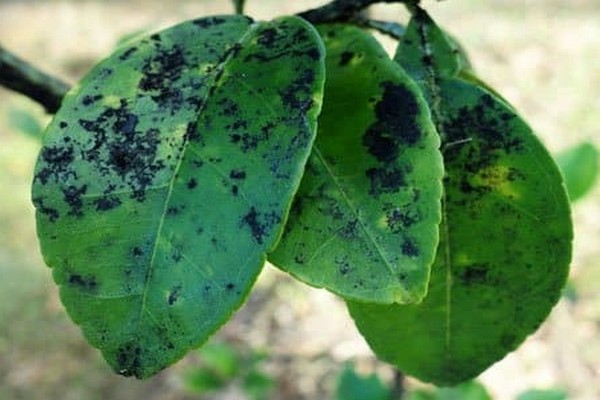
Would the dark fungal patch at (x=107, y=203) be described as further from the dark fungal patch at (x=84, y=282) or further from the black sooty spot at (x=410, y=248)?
the black sooty spot at (x=410, y=248)

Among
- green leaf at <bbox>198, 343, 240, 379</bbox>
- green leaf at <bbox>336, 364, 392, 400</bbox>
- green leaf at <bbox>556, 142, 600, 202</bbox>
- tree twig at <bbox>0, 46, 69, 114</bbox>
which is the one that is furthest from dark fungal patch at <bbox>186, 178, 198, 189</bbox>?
green leaf at <bbox>198, 343, 240, 379</bbox>

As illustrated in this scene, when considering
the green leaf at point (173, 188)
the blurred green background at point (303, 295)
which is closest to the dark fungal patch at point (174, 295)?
the green leaf at point (173, 188)

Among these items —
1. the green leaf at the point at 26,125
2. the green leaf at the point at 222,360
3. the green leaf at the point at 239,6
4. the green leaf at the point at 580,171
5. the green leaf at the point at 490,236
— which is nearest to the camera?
the green leaf at the point at 490,236

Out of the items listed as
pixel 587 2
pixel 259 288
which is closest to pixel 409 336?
pixel 259 288

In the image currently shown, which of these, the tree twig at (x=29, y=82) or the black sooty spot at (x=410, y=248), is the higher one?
the black sooty spot at (x=410, y=248)

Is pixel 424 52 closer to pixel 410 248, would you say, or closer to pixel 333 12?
pixel 333 12

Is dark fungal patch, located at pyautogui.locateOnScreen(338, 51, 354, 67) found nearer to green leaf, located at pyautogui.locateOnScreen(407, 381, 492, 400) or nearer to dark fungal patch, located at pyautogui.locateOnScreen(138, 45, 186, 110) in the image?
dark fungal patch, located at pyautogui.locateOnScreen(138, 45, 186, 110)
